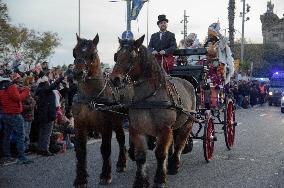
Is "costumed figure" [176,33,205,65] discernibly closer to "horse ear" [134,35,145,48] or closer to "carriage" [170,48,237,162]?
"carriage" [170,48,237,162]

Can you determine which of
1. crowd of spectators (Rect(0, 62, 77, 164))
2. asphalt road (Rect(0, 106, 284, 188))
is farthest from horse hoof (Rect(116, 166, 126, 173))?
crowd of spectators (Rect(0, 62, 77, 164))

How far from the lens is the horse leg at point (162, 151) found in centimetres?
762

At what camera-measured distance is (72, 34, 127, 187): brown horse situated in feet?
25.5

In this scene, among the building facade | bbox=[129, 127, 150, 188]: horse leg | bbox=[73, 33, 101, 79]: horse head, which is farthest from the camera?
the building facade

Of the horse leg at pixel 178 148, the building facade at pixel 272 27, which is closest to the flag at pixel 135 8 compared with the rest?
→ the horse leg at pixel 178 148

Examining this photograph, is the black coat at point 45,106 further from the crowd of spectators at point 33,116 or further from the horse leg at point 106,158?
the horse leg at point 106,158

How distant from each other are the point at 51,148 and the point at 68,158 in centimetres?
101

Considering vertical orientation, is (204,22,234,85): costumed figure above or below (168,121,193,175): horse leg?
above

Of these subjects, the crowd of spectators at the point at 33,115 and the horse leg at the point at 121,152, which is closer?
the horse leg at the point at 121,152

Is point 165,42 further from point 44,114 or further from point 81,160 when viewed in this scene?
point 44,114

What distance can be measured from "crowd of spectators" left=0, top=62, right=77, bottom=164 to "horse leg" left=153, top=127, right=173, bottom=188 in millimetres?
2986

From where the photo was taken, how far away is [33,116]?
37.7 feet

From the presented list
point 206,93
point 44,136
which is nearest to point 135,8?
point 206,93

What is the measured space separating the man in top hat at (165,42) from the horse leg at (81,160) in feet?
8.99
